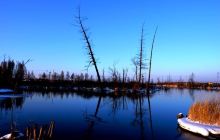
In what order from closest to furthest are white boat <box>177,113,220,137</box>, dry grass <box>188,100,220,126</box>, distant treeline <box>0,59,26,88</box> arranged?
white boat <box>177,113,220,137</box>, dry grass <box>188,100,220,126</box>, distant treeline <box>0,59,26,88</box>

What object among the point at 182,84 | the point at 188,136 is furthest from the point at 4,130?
the point at 182,84

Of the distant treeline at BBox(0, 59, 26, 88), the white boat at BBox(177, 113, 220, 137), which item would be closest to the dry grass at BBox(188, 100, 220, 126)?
the white boat at BBox(177, 113, 220, 137)

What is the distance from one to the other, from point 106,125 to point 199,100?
14.4ft

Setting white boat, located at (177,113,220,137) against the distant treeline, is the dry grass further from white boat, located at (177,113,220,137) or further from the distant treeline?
the distant treeline

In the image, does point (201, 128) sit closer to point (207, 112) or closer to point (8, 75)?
point (207, 112)

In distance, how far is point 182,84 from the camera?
73.4m

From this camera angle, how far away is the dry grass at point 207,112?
42.1ft

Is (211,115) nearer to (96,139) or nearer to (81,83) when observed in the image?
(96,139)

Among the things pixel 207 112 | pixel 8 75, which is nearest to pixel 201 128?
pixel 207 112

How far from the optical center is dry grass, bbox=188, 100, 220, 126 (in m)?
12.8

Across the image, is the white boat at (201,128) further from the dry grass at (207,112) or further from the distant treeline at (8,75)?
the distant treeline at (8,75)

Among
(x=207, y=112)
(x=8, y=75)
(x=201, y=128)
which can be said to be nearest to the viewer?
(x=201, y=128)

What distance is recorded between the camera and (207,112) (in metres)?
13.1

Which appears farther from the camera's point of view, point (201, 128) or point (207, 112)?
point (207, 112)
